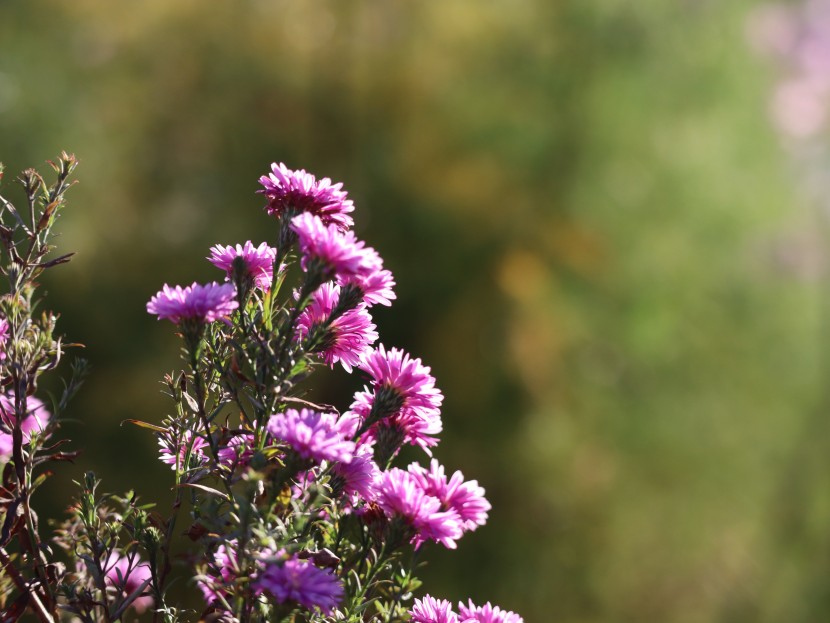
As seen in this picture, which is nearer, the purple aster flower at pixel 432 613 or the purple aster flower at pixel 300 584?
the purple aster flower at pixel 300 584

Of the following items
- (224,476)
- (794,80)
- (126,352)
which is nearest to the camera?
(224,476)

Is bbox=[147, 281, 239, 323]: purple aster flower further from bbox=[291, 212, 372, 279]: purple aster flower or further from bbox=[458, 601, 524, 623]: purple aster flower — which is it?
bbox=[458, 601, 524, 623]: purple aster flower

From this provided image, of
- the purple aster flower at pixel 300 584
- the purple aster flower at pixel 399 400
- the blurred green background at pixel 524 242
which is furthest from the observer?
the blurred green background at pixel 524 242

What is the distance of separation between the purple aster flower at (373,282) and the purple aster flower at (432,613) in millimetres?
176

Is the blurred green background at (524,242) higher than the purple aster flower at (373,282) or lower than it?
higher

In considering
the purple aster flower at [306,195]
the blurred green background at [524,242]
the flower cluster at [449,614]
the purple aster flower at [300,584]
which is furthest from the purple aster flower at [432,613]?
the blurred green background at [524,242]

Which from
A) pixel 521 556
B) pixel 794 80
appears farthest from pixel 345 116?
pixel 794 80

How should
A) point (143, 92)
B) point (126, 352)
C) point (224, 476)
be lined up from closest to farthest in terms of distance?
point (224, 476) → point (126, 352) → point (143, 92)

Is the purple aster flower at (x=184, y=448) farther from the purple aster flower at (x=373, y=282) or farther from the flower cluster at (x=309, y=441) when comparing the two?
the purple aster flower at (x=373, y=282)

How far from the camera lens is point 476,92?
2156 mm

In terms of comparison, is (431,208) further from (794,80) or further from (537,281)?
(794,80)

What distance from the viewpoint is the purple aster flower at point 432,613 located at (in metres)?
0.50

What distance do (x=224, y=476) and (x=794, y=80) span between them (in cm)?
244

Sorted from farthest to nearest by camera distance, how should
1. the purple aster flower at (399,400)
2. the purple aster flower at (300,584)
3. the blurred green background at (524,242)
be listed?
the blurred green background at (524,242) → the purple aster flower at (399,400) → the purple aster flower at (300,584)
